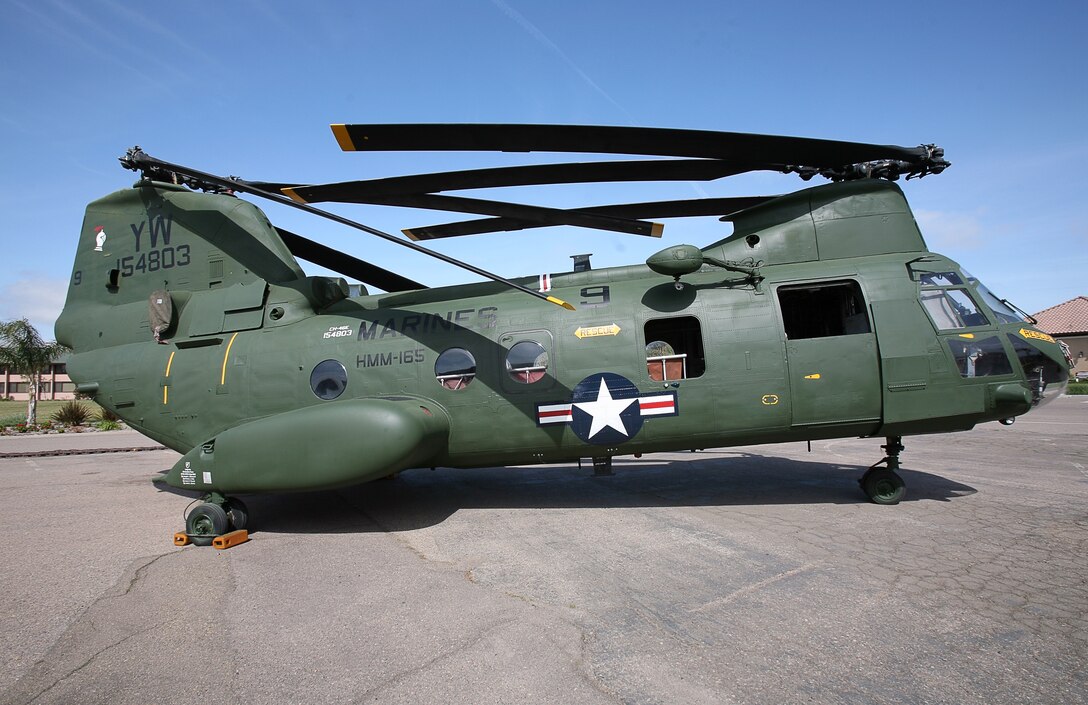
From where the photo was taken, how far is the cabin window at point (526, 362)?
24.6 feet

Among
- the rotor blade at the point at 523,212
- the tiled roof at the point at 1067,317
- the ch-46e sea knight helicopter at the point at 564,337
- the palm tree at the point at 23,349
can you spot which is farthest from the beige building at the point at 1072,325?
the palm tree at the point at 23,349

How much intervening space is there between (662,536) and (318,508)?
532 cm

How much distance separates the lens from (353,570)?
18.2 ft

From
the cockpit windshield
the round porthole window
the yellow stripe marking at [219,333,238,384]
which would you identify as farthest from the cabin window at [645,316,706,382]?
the yellow stripe marking at [219,333,238,384]

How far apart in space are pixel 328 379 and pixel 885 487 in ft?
26.1

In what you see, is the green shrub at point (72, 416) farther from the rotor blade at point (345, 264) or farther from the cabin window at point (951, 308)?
the cabin window at point (951, 308)

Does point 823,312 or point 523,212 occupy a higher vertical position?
point 523,212

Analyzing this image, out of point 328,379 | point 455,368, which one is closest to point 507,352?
point 455,368

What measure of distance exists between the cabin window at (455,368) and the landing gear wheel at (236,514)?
9.94ft

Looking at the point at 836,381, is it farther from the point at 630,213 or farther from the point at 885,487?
the point at 630,213

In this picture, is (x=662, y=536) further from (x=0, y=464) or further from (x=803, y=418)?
(x=0, y=464)

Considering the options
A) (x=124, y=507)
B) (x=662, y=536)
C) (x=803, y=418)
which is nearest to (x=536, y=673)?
(x=662, y=536)

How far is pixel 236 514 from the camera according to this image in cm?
703

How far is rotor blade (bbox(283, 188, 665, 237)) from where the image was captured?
720 centimetres
